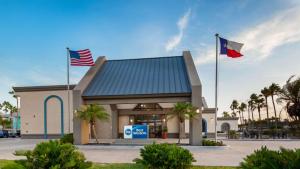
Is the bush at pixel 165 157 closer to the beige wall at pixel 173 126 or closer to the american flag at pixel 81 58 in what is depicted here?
the american flag at pixel 81 58

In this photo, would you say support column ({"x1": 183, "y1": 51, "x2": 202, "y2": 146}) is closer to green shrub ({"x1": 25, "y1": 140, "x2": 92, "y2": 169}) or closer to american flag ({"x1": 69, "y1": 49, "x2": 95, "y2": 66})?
american flag ({"x1": 69, "y1": 49, "x2": 95, "y2": 66})

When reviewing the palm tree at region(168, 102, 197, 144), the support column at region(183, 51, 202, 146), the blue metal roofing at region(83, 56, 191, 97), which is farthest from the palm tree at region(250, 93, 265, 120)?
the palm tree at region(168, 102, 197, 144)

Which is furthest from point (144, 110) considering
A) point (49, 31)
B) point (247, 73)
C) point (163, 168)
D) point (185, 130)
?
point (163, 168)

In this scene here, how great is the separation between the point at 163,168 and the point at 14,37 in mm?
22706

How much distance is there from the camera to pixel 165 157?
941 cm

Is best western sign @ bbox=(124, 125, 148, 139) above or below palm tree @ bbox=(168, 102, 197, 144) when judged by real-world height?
below

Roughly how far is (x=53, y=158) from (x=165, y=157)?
428 cm

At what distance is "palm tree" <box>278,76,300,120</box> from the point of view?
44156 millimetres

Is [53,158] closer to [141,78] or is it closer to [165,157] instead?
[165,157]

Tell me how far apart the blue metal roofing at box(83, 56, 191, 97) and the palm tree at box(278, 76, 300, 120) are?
24169mm

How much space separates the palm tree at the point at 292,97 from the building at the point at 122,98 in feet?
45.0

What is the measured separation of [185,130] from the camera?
125ft

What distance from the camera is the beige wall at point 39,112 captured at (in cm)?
3562

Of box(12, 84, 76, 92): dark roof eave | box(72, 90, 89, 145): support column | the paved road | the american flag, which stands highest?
the american flag
